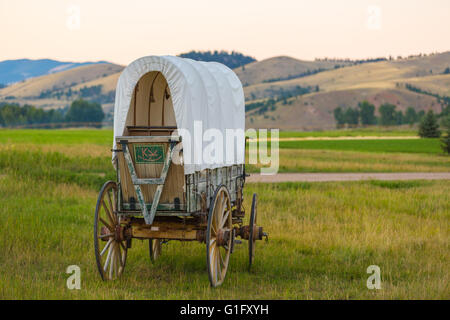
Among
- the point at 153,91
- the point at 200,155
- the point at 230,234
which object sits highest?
the point at 153,91

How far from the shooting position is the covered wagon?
8328 millimetres

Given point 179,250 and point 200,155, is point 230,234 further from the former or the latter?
point 179,250

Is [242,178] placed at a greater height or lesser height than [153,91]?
lesser

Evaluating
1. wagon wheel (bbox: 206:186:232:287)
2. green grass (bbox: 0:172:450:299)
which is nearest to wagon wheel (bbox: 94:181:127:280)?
green grass (bbox: 0:172:450:299)

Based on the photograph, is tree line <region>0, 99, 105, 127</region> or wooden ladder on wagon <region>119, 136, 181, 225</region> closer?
wooden ladder on wagon <region>119, 136, 181, 225</region>

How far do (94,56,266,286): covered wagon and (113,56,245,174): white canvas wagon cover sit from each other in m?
0.01

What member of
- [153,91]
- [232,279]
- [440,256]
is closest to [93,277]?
[232,279]

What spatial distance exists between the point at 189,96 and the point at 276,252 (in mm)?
3962

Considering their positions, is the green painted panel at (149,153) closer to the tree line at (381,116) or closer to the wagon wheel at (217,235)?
the wagon wheel at (217,235)

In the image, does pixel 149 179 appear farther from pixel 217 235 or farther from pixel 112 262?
pixel 112 262

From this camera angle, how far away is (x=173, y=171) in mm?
8477

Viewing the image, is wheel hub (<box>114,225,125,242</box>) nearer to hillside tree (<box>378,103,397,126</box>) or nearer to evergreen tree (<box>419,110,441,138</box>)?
evergreen tree (<box>419,110,441,138</box>)

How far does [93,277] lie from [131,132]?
7.87 feet
